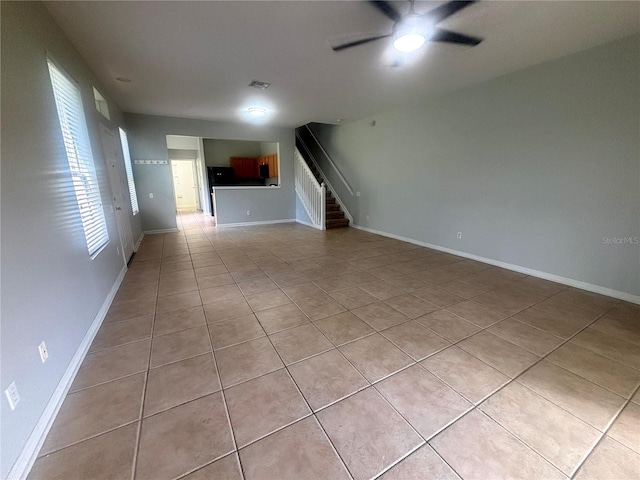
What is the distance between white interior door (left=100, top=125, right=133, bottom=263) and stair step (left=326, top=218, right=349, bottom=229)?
417 centimetres

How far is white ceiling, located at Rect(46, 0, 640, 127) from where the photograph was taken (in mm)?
2199

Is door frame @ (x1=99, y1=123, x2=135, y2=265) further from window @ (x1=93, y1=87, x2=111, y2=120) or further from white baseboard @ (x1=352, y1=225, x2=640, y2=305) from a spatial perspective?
white baseboard @ (x1=352, y1=225, x2=640, y2=305)

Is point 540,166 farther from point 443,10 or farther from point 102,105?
point 102,105

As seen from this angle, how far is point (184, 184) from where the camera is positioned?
11445mm

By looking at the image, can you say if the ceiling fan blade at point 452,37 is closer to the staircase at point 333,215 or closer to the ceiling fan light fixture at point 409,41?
the ceiling fan light fixture at point 409,41

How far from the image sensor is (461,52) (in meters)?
2.89

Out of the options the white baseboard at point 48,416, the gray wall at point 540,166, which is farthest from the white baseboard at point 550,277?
the white baseboard at point 48,416

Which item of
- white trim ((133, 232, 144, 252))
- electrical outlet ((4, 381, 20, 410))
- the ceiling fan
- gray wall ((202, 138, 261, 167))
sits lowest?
white trim ((133, 232, 144, 252))

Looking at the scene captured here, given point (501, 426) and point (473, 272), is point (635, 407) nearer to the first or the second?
point (501, 426)

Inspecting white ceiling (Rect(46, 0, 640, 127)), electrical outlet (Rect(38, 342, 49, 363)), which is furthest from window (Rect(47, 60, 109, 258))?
electrical outlet (Rect(38, 342, 49, 363))

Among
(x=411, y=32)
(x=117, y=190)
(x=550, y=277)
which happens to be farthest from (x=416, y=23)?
(x=117, y=190)

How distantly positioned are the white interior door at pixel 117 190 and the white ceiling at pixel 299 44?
2.63 feet

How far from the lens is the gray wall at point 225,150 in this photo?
922cm

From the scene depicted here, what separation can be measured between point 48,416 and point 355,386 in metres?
1.72
